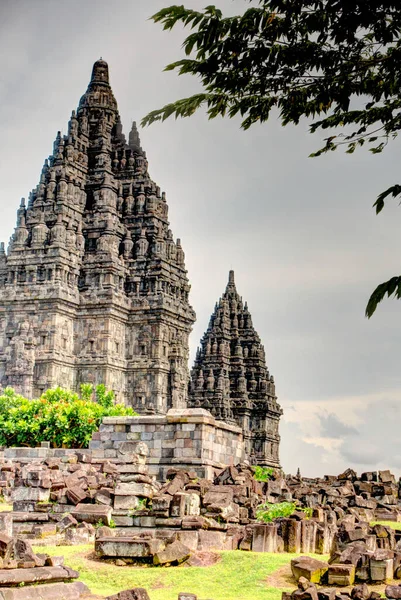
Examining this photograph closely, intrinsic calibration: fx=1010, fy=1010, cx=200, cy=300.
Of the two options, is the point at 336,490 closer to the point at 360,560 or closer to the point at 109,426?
the point at 109,426

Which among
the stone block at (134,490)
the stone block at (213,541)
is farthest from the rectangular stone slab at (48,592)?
the stone block at (134,490)

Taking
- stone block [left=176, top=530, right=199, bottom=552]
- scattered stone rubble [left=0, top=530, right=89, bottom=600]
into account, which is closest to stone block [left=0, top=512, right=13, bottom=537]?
stone block [left=176, top=530, right=199, bottom=552]

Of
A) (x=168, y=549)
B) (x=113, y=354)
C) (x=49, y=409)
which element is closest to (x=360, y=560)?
(x=168, y=549)

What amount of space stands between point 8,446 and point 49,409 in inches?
84.6

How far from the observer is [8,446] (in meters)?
37.8

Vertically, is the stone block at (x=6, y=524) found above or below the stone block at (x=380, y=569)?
above

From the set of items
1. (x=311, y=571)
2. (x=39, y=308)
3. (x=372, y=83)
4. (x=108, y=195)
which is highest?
(x=108, y=195)

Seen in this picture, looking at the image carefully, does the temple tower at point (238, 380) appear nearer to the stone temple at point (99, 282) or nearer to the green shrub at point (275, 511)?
the stone temple at point (99, 282)

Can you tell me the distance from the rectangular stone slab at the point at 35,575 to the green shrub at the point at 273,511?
7.18 m

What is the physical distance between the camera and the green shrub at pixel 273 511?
21.5 meters

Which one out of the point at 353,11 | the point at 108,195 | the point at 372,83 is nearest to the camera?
the point at 353,11

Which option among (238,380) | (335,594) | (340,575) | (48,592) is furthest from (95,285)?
(335,594)

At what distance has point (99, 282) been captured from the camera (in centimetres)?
5872

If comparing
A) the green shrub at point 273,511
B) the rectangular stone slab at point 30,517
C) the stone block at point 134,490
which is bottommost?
the rectangular stone slab at point 30,517
